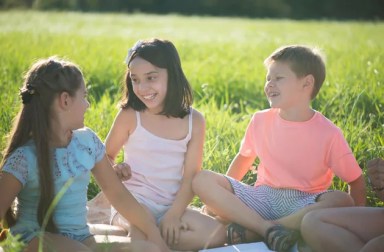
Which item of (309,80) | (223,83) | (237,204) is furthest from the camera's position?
(223,83)

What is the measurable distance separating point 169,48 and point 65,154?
0.87 meters

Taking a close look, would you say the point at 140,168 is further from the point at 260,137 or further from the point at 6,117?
the point at 6,117

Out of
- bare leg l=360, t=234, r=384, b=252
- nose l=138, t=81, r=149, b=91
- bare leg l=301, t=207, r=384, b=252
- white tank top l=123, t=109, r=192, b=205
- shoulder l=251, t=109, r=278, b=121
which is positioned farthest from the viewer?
shoulder l=251, t=109, r=278, b=121

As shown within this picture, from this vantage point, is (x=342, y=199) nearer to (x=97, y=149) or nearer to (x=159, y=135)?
(x=159, y=135)

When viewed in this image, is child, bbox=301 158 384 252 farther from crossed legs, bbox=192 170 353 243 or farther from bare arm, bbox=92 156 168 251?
bare arm, bbox=92 156 168 251

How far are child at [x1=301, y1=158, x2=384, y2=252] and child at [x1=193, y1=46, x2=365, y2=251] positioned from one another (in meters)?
0.23

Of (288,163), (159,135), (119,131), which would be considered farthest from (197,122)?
(288,163)

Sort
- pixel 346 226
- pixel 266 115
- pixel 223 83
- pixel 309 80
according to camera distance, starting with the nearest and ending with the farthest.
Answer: pixel 346 226 < pixel 309 80 < pixel 266 115 < pixel 223 83

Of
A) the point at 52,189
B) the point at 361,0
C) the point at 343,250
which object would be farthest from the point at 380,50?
the point at 361,0

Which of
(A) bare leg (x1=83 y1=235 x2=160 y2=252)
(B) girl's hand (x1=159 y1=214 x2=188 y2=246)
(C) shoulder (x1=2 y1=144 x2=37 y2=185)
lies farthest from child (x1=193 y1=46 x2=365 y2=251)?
(C) shoulder (x1=2 y1=144 x2=37 y2=185)

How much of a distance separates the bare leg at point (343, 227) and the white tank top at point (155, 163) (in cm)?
81

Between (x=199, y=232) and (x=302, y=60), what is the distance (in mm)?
1089

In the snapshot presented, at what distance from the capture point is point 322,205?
10.3 ft

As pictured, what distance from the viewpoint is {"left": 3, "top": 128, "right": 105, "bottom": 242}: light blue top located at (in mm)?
2661
